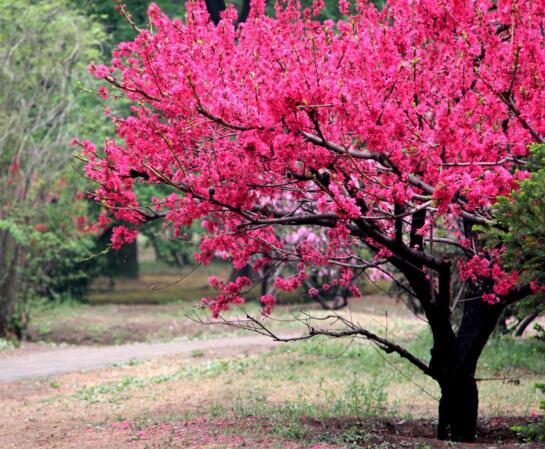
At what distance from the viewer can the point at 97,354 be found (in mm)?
15695

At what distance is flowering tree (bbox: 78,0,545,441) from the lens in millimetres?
6098

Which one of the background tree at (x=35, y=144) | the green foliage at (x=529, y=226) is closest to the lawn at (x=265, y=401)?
the green foliage at (x=529, y=226)

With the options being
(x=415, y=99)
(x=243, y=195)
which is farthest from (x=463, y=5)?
(x=243, y=195)

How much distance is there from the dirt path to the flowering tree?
7.10 m

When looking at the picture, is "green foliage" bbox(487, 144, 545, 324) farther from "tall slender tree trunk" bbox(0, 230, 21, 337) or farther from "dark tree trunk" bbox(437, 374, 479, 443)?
"tall slender tree trunk" bbox(0, 230, 21, 337)

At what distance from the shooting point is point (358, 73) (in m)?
6.68

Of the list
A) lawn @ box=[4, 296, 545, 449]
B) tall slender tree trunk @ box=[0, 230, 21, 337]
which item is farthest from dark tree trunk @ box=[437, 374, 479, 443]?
tall slender tree trunk @ box=[0, 230, 21, 337]

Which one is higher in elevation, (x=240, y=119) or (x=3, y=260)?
(x=240, y=119)

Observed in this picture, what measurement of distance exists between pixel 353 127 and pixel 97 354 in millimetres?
10737

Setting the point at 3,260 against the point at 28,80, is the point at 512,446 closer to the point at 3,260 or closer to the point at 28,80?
the point at 3,260

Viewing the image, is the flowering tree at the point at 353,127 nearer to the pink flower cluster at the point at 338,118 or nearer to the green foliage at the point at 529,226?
the pink flower cluster at the point at 338,118

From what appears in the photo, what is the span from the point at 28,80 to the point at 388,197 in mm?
13292

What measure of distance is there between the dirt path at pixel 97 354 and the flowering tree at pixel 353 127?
7.10 m

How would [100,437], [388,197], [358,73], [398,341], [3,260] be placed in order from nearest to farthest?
[388,197] < [358,73] < [100,437] < [398,341] < [3,260]
